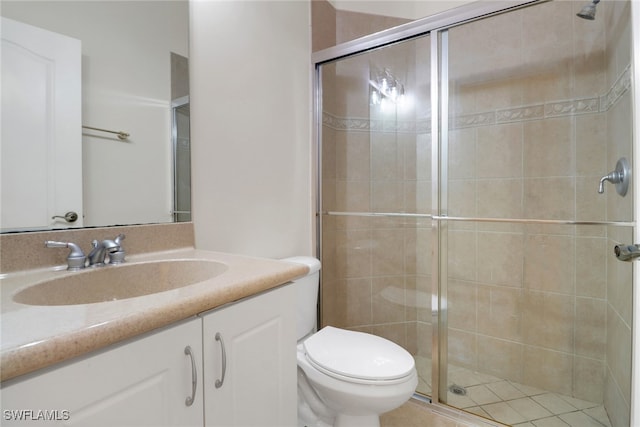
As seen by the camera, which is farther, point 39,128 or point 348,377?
point 348,377

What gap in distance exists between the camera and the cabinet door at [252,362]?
2.32 feet

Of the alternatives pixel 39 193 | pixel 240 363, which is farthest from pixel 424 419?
pixel 39 193

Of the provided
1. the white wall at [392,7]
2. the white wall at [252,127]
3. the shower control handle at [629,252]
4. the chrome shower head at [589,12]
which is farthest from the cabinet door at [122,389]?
the white wall at [392,7]

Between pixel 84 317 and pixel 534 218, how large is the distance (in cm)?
201

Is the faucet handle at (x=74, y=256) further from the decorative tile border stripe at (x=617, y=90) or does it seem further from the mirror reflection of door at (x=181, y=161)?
the decorative tile border stripe at (x=617, y=90)

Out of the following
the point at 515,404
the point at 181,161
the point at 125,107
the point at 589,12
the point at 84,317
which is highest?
the point at 589,12

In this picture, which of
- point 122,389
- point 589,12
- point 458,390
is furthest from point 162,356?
point 589,12

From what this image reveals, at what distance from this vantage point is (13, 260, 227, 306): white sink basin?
0.78 meters

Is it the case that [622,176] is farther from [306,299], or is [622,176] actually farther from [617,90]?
[306,299]

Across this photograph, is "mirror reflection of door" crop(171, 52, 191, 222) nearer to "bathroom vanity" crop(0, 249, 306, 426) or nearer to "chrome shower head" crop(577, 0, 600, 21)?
"bathroom vanity" crop(0, 249, 306, 426)

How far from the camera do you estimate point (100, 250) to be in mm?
938

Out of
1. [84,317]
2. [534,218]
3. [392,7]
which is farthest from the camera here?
[392,7]

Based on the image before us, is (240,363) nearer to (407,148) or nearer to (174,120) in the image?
(174,120)

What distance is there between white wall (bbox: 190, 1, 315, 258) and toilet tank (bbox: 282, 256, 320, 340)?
0.26 metres
